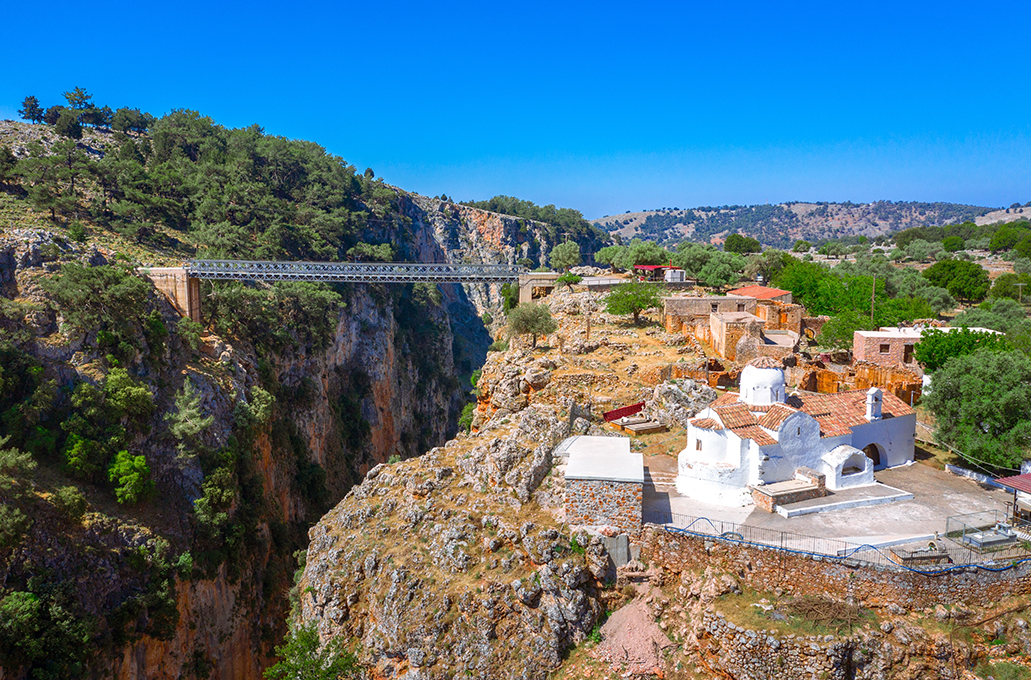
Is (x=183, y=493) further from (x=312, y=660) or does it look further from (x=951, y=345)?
(x=951, y=345)

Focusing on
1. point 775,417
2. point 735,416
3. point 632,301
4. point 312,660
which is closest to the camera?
point 312,660

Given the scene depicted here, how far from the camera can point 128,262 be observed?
124 ft

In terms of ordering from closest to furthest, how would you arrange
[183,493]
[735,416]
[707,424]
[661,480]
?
[707,424], [735,416], [661,480], [183,493]

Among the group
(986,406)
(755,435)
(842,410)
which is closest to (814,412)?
(842,410)

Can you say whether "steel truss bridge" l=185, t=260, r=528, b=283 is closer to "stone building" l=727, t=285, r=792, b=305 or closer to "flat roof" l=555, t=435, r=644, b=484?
"stone building" l=727, t=285, r=792, b=305

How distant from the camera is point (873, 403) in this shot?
21672 millimetres

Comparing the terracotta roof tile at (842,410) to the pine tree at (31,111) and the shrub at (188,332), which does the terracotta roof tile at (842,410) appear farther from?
the pine tree at (31,111)

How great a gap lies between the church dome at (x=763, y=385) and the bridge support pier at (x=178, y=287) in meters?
32.2

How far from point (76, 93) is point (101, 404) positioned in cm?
5142

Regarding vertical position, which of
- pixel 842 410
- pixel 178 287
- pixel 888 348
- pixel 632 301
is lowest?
pixel 842 410

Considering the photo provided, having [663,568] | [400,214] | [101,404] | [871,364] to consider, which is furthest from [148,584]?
[400,214]

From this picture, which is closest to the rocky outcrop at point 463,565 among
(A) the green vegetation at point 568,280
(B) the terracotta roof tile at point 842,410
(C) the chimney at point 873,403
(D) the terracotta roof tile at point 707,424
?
(D) the terracotta roof tile at point 707,424

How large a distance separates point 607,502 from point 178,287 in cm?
3197

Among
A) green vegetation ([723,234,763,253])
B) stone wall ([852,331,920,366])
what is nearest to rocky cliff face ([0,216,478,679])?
stone wall ([852,331,920,366])
